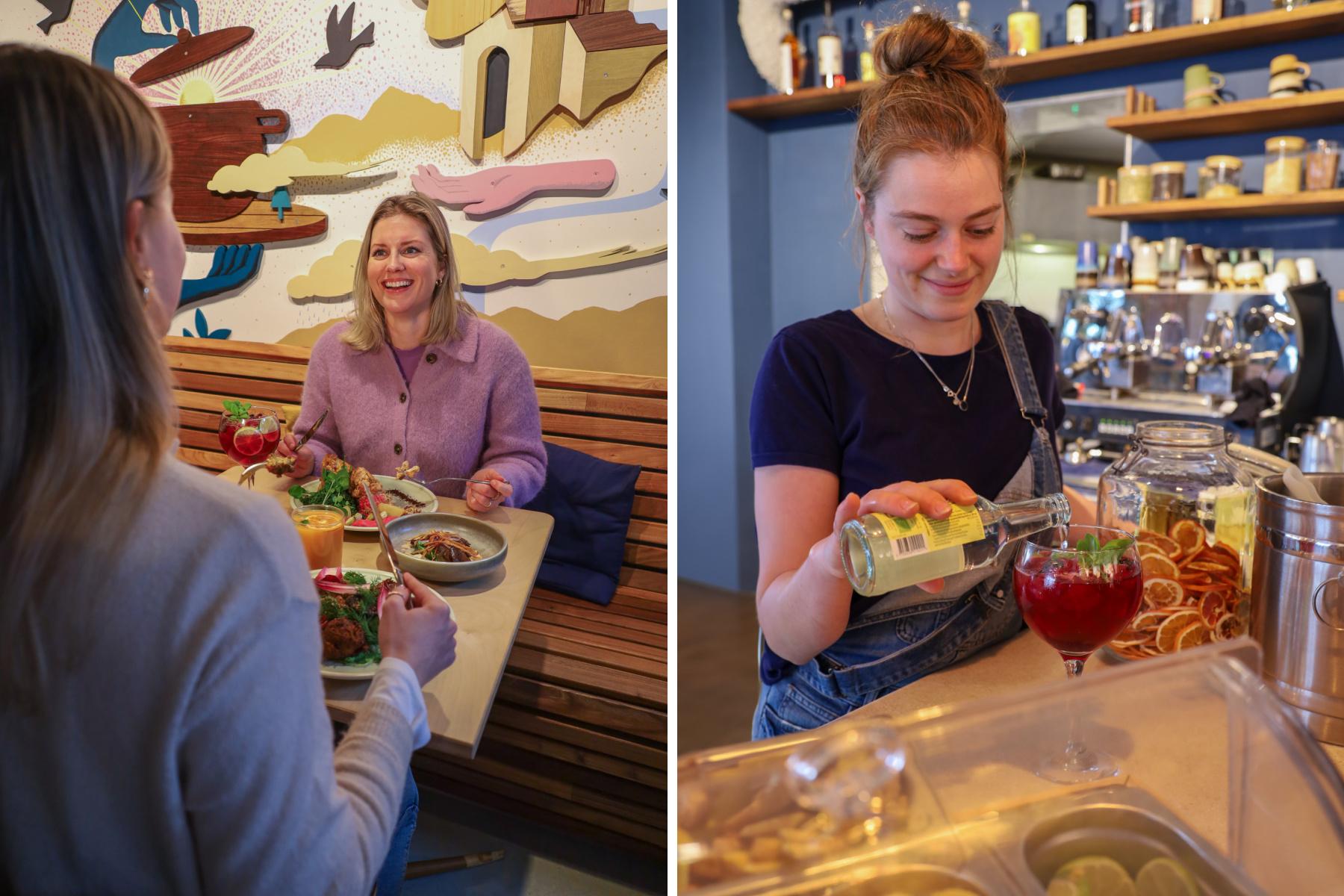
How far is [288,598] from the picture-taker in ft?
2.72

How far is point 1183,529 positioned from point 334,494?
154cm

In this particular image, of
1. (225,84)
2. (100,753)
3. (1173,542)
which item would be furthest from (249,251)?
(1173,542)

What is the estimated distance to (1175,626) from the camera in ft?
3.37

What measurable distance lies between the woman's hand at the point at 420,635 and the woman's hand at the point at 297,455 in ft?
3.85

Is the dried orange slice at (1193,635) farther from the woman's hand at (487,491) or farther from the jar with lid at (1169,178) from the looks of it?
the jar with lid at (1169,178)

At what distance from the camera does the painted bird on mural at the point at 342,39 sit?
8.82 ft

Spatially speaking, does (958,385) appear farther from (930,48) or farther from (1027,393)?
(930,48)

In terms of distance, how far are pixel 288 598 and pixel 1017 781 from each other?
1.93 feet

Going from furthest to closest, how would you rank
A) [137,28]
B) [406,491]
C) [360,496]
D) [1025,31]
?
[1025,31] < [137,28] < [406,491] < [360,496]

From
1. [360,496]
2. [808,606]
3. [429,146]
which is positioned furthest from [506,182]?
[808,606]

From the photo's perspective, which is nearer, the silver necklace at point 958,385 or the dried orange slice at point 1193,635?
the dried orange slice at point 1193,635

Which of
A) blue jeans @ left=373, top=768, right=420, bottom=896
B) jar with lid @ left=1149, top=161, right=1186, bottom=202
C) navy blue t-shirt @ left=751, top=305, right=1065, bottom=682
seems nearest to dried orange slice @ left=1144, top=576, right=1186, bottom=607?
navy blue t-shirt @ left=751, top=305, right=1065, bottom=682

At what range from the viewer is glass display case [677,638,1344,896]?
0.61m

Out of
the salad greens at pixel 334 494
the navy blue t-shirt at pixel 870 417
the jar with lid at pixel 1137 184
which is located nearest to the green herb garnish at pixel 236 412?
the salad greens at pixel 334 494
